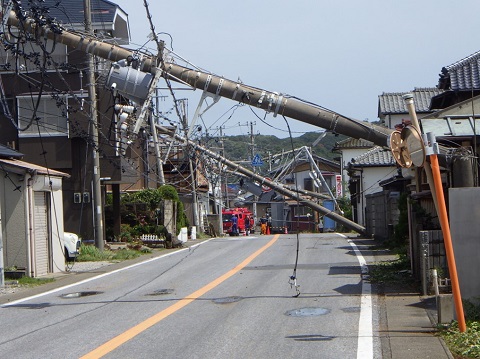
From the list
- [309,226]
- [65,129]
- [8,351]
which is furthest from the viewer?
[309,226]

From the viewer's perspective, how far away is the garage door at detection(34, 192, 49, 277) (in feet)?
70.1

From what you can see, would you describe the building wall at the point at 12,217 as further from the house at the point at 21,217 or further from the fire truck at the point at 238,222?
the fire truck at the point at 238,222

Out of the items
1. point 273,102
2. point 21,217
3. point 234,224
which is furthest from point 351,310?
point 234,224

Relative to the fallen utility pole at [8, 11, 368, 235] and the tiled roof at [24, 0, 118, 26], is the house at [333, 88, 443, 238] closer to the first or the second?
the fallen utility pole at [8, 11, 368, 235]

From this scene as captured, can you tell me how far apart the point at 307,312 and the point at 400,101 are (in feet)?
109

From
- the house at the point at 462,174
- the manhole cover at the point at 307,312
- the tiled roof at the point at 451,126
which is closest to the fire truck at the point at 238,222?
the house at the point at 462,174

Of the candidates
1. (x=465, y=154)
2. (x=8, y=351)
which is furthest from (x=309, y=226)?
(x=8, y=351)

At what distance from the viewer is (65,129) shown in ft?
113

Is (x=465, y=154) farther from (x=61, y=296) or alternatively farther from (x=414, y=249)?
(x=61, y=296)

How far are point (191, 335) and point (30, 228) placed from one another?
38.4 ft

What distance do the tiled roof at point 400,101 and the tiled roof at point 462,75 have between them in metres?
14.1

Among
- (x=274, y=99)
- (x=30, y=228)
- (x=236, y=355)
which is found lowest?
(x=236, y=355)

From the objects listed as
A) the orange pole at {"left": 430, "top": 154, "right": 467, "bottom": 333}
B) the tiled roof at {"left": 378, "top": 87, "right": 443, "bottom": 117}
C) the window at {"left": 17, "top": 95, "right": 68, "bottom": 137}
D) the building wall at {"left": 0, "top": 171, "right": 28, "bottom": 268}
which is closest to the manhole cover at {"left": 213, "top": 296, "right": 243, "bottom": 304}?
the orange pole at {"left": 430, "top": 154, "right": 467, "bottom": 333}

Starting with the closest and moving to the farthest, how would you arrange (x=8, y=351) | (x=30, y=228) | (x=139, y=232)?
1. (x=8, y=351)
2. (x=30, y=228)
3. (x=139, y=232)
